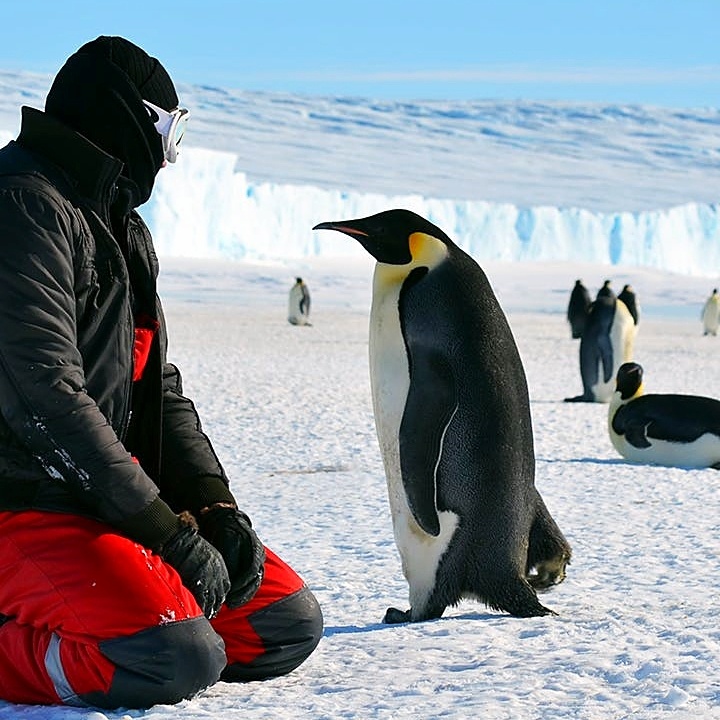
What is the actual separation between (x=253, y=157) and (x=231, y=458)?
254ft

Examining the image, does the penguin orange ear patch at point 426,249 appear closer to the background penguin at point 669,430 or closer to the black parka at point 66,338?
the black parka at point 66,338

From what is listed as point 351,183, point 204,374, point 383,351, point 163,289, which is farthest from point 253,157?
point 383,351

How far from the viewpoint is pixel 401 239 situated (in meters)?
3.12

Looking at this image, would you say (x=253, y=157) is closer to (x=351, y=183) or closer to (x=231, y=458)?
(x=351, y=183)

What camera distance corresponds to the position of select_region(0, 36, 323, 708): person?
82.4 inches

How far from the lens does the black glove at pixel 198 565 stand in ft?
7.14

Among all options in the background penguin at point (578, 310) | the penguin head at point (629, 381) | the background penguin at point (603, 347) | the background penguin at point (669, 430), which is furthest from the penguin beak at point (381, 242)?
the background penguin at point (578, 310)

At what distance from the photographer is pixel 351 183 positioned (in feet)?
266

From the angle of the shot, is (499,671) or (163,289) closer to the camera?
(499,671)

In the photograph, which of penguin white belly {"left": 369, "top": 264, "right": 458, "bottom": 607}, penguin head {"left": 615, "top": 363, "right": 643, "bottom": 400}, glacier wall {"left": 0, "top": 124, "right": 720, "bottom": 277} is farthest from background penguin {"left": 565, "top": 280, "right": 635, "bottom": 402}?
glacier wall {"left": 0, "top": 124, "right": 720, "bottom": 277}

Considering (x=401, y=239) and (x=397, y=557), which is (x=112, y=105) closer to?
(x=401, y=239)

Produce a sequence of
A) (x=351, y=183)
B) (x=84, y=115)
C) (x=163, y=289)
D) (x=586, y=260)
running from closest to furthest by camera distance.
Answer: (x=84, y=115) < (x=163, y=289) < (x=586, y=260) < (x=351, y=183)

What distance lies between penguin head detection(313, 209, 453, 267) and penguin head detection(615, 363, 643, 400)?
366 centimetres

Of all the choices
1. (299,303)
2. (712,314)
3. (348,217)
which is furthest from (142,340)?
(348,217)
